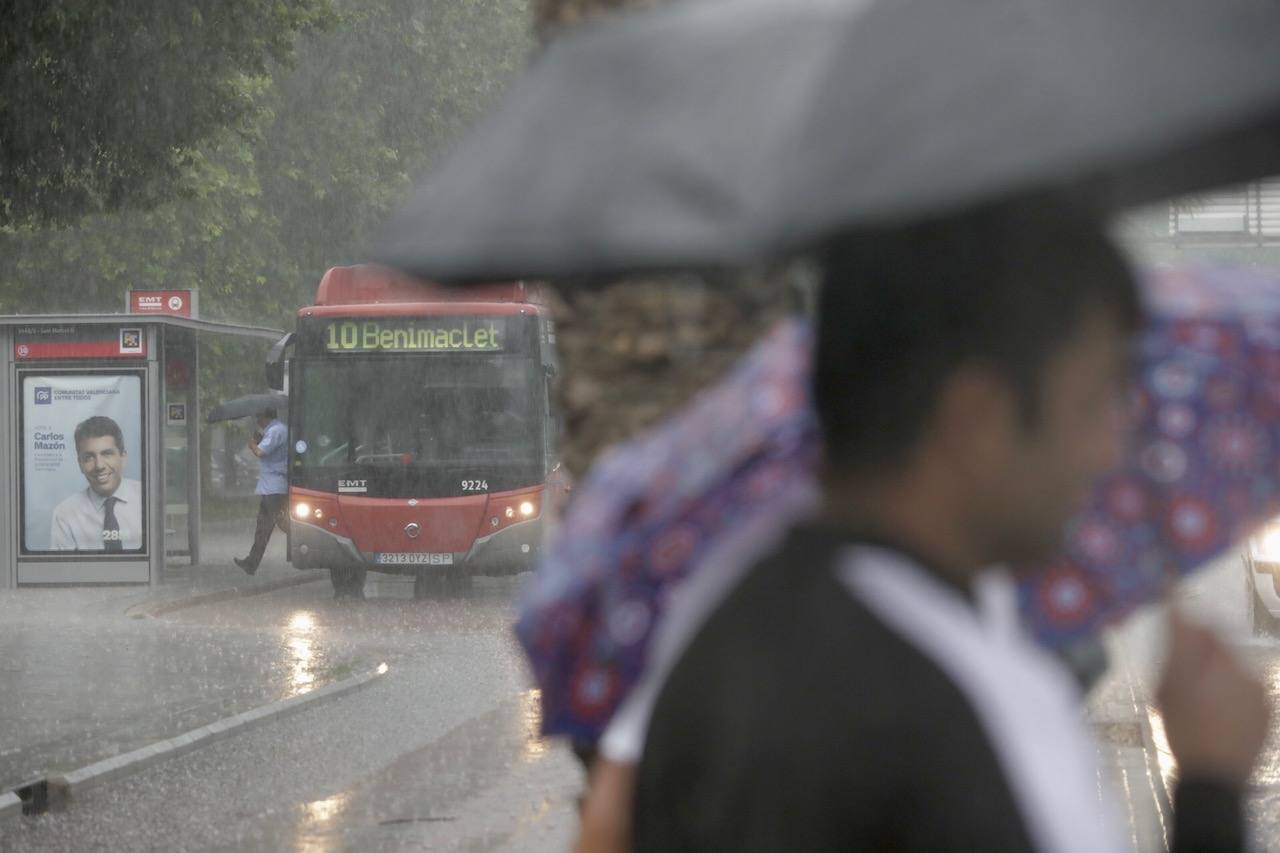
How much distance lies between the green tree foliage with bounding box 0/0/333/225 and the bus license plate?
5559 mm

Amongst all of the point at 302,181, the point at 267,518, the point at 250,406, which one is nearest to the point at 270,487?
the point at 267,518

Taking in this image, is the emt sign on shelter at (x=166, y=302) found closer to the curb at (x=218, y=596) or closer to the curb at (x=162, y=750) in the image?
the curb at (x=218, y=596)

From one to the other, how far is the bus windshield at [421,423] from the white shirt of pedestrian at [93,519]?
2042 millimetres

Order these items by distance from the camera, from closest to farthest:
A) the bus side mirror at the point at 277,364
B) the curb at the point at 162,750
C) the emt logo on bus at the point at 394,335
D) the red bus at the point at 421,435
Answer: the curb at the point at 162,750 < the red bus at the point at 421,435 < the emt logo on bus at the point at 394,335 < the bus side mirror at the point at 277,364

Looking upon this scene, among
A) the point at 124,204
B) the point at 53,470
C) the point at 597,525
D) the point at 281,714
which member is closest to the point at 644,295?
the point at 597,525

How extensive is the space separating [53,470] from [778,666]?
66.8 ft

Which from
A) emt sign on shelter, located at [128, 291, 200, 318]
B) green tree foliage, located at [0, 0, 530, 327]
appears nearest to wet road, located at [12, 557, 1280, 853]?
emt sign on shelter, located at [128, 291, 200, 318]

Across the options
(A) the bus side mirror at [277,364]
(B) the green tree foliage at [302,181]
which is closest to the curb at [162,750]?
(A) the bus side mirror at [277,364]

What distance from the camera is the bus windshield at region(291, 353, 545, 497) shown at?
19.8m

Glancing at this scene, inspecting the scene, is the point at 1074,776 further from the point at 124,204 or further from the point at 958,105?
the point at 124,204

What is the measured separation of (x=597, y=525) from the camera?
1.89 metres

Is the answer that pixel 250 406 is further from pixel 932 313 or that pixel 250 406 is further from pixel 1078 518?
pixel 932 313

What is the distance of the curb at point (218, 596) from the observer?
61.0ft

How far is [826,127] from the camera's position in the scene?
151 centimetres
